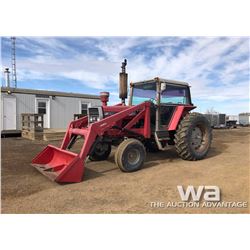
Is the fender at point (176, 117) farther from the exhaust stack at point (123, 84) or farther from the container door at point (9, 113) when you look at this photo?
the container door at point (9, 113)

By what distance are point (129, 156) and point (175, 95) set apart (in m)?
2.63

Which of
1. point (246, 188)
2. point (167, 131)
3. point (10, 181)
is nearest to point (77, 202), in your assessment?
point (10, 181)

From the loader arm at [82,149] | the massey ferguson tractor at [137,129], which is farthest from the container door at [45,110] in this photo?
the loader arm at [82,149]

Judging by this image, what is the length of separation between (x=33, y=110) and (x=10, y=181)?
10211 millimetres

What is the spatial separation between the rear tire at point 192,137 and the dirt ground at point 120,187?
303 millimetres

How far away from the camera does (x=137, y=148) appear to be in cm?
561

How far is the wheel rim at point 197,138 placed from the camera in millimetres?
6877

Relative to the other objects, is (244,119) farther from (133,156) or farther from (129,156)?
(129,156)

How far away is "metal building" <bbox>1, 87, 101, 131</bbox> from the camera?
13234 mm

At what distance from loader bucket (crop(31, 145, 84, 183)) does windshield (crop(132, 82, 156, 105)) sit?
2.79 m

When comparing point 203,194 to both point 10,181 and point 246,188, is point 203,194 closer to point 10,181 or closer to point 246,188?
point 246,188

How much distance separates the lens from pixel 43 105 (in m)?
14.8

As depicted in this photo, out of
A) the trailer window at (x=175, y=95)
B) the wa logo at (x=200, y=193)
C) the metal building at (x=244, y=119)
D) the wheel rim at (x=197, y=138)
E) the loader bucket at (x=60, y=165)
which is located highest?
the trailer window at (x=175, y=95)

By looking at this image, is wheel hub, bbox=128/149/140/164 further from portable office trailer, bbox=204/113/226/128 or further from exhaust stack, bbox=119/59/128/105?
portable office trailer, bbox=204/113/226/128
